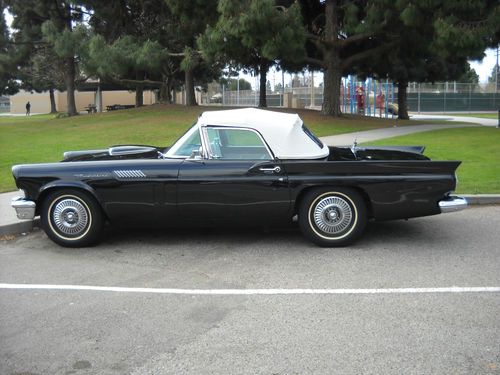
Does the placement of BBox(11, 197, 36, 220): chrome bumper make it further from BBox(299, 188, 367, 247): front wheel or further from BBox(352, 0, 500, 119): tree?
BBox(352, 0, 500, 119): tree

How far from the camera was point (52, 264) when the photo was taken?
224 inches

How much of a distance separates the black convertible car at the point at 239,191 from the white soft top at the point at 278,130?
2 cm

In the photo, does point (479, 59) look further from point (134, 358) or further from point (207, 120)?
point (134, 358)

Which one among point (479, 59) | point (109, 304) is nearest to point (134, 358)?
point (109, 304)

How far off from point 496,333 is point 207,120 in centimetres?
376

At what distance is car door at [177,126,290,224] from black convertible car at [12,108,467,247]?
0.01 meters

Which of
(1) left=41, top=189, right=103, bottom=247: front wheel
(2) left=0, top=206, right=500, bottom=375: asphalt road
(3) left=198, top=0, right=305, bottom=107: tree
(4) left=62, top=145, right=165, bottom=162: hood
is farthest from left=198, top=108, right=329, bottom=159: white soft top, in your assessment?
(3) left=198, top=0, right=305, bottom=107: tree

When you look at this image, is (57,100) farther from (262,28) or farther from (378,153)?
(378,153)

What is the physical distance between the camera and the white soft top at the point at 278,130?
6.16m

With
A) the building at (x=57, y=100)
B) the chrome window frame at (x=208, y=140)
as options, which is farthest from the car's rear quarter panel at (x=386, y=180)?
the building at (x=57, y=100)

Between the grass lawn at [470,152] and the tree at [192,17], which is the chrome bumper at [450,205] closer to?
the grass lawn at [470,152]

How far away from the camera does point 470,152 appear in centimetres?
1351

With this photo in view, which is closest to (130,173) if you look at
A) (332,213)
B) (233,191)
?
(233,191)

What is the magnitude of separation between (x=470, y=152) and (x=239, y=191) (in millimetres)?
9370
